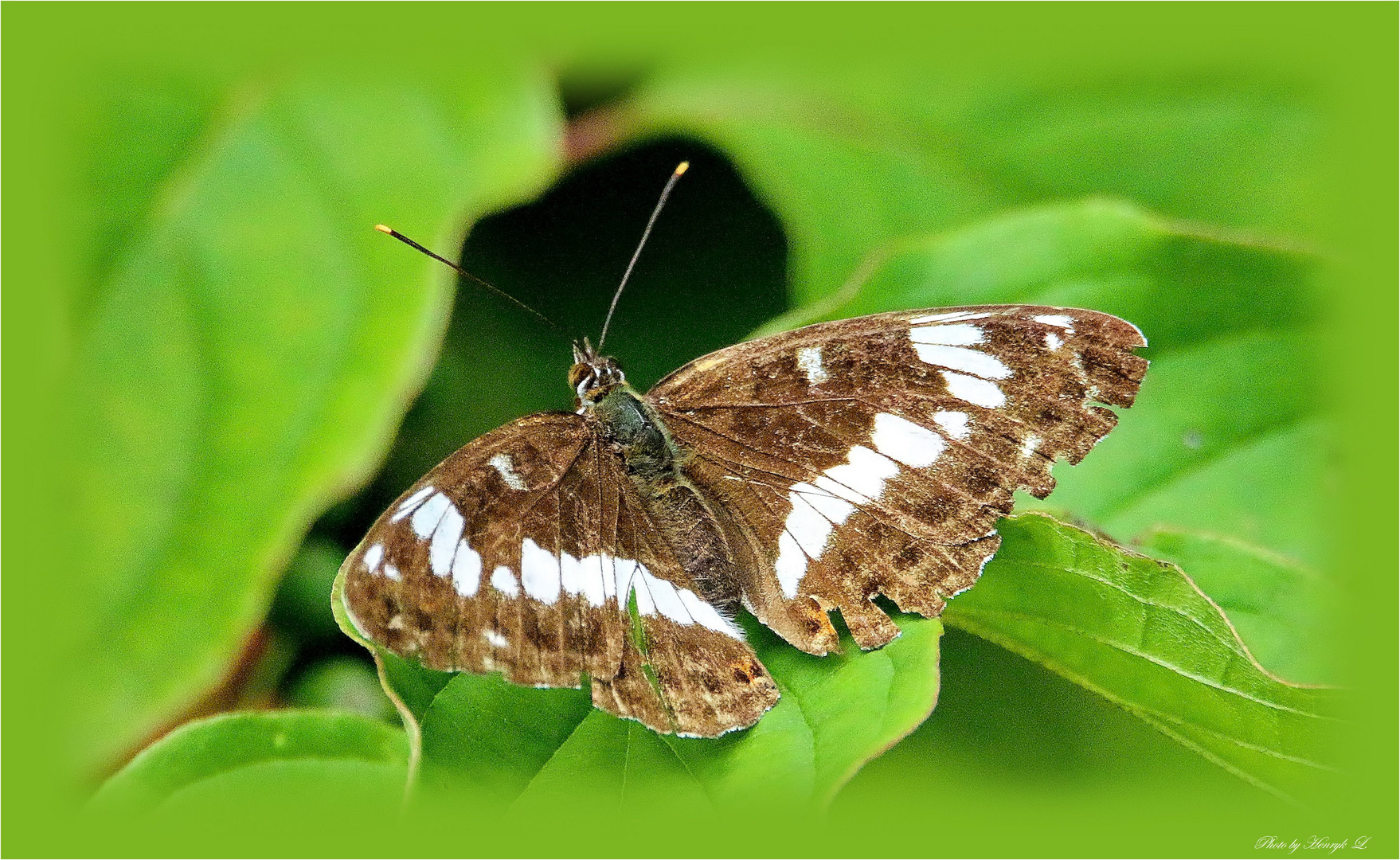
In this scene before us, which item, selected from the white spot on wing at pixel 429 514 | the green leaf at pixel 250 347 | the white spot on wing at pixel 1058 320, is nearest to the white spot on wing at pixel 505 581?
the white spot on wing at pixel 429 514

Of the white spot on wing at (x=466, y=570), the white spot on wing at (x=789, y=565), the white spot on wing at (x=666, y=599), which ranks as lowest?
the white spot on wing at (x=666, y=599)

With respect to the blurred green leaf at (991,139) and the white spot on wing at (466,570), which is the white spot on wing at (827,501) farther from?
the blurred green leaf at (991,139)

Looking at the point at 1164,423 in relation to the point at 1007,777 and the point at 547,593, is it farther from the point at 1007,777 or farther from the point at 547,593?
the point at 547,593

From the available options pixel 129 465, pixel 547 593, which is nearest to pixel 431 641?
pixel 547 593

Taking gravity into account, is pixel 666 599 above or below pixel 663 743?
above

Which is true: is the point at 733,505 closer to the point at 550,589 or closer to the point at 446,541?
the point at 550,589

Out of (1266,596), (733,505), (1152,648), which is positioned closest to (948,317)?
(733,505)

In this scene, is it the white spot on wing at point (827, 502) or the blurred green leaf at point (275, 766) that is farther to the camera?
the white spot on wing at point (827, 502)
